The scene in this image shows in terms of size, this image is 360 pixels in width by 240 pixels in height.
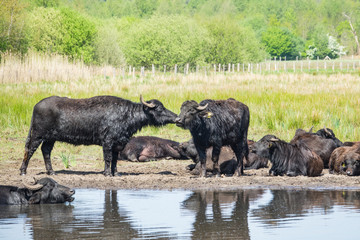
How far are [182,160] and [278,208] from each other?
6470mm

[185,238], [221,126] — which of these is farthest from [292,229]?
[221,126]

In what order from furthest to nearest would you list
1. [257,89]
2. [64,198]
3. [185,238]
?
[257,89], [64,198], [185,238]

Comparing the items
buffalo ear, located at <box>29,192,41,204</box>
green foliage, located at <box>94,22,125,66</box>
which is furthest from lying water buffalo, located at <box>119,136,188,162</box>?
green foliage, located at <box>94,22,125,66</box>

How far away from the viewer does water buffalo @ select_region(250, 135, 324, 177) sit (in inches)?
487

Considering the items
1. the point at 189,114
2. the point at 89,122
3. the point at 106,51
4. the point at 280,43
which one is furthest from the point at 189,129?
the point at 280,43

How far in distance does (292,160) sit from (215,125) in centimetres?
182

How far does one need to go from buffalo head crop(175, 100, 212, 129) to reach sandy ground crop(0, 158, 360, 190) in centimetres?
110

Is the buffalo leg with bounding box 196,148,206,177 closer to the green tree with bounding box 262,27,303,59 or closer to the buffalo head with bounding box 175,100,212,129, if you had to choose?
the buffalo head with bounding box 175,100,212,129

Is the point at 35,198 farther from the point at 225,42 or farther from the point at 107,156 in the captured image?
the point at 225,42

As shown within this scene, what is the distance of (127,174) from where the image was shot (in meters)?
12.9

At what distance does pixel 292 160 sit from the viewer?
12.4 meters

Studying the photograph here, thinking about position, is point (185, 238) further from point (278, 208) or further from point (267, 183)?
point (267, 183)

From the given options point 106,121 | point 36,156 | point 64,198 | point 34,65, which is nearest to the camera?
point 64,198

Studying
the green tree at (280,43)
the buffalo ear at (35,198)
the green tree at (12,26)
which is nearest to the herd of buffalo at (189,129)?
the buffalo ear at (35,198)
